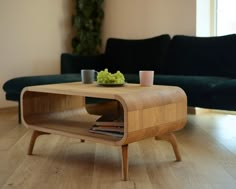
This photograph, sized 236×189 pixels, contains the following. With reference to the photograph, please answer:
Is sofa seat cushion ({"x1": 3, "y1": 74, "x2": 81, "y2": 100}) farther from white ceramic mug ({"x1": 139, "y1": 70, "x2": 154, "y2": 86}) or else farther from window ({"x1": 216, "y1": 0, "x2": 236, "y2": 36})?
window ({"x1": 216, "y1": 0, "x2": 236, "y2": 36})

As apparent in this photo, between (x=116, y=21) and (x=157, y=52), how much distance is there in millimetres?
910

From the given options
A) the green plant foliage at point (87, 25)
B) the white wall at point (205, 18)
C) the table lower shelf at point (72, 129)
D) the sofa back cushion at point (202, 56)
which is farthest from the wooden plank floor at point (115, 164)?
the green plant foliage at point (87, 25)

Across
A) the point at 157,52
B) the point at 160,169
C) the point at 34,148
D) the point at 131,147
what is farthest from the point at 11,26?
the point at 160,169

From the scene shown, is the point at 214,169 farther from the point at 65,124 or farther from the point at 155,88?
the point at 65,124

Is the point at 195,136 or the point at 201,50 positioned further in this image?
the point at 201,50

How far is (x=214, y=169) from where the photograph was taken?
1.82m

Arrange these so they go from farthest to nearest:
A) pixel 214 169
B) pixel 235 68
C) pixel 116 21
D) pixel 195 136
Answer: pixel 116 21 < pixel 235 68 < pixel 195 136 < pixel 214 169

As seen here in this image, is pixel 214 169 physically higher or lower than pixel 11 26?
lower

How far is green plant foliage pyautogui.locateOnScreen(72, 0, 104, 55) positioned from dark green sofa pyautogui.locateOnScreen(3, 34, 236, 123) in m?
0.29

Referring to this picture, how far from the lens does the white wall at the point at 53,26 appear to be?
12.0 feet

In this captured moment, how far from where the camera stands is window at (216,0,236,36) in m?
3.62

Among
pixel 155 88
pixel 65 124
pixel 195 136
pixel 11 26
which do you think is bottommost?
pixel 195 136

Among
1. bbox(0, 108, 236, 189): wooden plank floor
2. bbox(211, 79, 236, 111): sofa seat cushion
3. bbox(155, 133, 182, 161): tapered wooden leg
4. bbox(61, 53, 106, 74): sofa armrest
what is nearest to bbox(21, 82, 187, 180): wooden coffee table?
bbox(155, 133, 182, 161): tapered wooden leg

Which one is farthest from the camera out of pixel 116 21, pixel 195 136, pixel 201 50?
pixel 116 21
